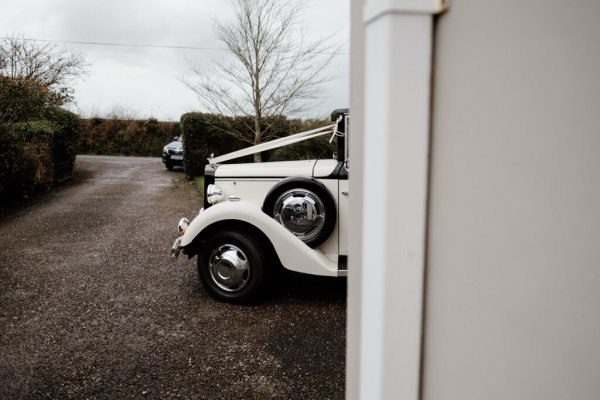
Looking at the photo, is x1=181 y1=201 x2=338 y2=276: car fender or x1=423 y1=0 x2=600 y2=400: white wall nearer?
x1=423 y1=0 x2=600 y2=400: white wall

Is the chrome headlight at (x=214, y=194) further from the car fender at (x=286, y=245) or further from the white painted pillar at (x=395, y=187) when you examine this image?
the white painted pillar at (x=395, y=187)

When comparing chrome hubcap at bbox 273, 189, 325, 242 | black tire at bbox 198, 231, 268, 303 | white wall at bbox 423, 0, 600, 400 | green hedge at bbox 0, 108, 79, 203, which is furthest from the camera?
green hedge at bbox 0, 108, 79, 203

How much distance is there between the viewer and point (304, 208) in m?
4.00

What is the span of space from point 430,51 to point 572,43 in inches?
11.5

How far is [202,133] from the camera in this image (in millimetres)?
Answer: 14594

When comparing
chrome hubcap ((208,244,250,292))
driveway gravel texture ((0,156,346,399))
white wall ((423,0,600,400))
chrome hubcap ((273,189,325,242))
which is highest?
white wall ((423,0,600,400))

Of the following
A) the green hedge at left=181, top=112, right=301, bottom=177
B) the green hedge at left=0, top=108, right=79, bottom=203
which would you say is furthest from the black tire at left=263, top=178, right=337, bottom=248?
the green hedge at left=181, top=112, right=301, bottom=177

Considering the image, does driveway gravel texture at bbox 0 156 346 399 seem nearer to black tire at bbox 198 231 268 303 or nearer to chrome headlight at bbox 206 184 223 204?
black tire at bbox 198 231 268 303

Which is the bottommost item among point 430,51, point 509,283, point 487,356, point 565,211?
point 487,356

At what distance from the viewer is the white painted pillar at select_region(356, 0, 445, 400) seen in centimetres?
89

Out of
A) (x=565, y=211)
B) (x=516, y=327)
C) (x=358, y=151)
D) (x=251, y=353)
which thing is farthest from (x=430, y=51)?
(x=251, y=353)

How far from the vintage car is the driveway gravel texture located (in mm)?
338

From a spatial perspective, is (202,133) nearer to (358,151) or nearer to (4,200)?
(4,200)

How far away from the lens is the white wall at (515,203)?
0.88 metres
